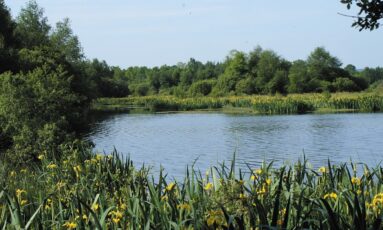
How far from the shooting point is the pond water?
65.0 feet

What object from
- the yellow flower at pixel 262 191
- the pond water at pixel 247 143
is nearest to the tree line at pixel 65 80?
the pond water at pixel 247 143

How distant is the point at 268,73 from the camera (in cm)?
8050

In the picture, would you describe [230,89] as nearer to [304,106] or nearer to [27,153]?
[304,106]

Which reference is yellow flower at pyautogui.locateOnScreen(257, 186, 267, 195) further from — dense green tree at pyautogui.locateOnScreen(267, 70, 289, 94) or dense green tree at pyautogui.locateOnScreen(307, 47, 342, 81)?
dense green tree at pyautogui.locateOnScreen(307, 47, 342, 81)

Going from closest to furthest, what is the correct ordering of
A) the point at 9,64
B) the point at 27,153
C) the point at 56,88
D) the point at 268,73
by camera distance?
the point at 27,153, the point at 56,88, the point at 9,64, the point at 268,73

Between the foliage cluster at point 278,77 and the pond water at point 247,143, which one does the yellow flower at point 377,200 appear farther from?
the foliage cluster at point 278,77

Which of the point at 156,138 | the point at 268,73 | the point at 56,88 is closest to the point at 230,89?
the point at 268,73

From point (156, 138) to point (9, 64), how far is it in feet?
35.1

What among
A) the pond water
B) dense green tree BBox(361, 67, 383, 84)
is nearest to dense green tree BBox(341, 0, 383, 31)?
the pond water

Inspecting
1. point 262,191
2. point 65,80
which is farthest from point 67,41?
point 262,191

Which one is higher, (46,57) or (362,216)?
(46,57)

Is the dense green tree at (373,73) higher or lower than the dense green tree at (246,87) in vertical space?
higher

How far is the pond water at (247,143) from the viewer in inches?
779

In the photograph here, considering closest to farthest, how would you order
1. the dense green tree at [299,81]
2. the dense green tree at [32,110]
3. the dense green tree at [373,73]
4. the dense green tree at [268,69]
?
1. the dense green tree at [32,110]
2. the dense green tree at [299,81]
3. the dense green tree at [268,69]
4. the dense green tree at [373,73]
